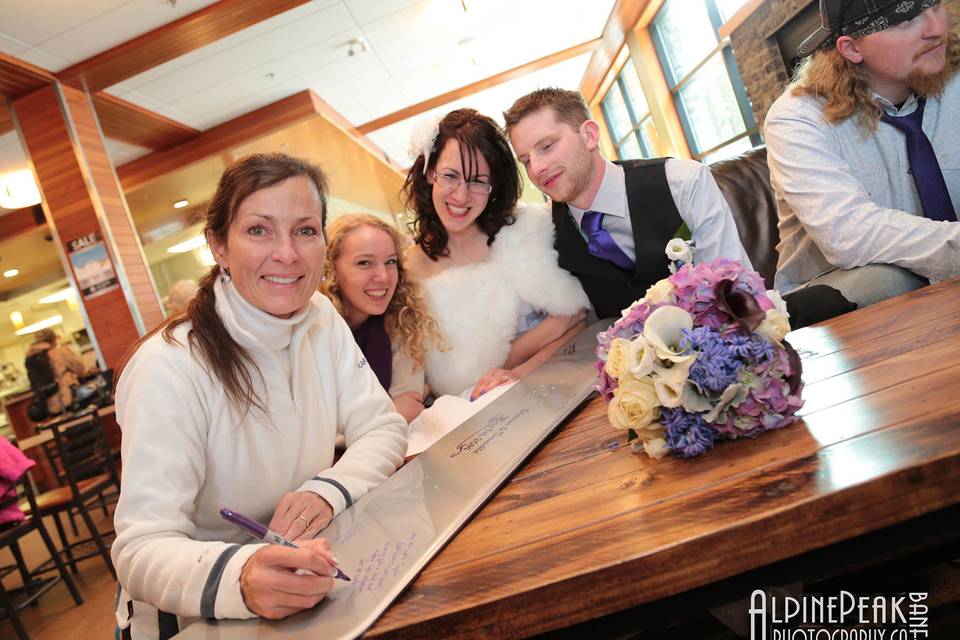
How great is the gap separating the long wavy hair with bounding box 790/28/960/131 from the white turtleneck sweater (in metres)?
1.71

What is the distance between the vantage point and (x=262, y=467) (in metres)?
1.44

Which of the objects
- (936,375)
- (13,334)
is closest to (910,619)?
(936,375)

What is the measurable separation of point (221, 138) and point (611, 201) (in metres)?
6.50

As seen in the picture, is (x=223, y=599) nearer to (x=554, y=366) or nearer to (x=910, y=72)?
(x=554, y=366)

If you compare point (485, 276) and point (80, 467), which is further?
point (80, 467)

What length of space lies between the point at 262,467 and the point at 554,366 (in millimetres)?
791

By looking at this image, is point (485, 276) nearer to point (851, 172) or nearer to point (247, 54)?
point (851, 172)

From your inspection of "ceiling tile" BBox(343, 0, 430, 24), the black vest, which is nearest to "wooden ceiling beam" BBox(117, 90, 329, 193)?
"ceiling tile" BBox(343, 0, 430, 24)

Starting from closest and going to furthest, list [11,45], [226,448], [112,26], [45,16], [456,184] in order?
[226,448] → [456,184] → [45,16] → [11,45] → [112,26]

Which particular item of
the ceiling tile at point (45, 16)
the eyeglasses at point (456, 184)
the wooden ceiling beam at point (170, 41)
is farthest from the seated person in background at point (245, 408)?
the wooden ceiling beam at point (170, 41)

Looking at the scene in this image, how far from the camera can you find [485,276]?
2.48 metres

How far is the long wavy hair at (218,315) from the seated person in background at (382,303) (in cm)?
72

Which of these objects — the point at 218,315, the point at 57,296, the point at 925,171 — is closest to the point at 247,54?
the point at 218,315

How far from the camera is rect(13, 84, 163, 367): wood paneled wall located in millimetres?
5426
